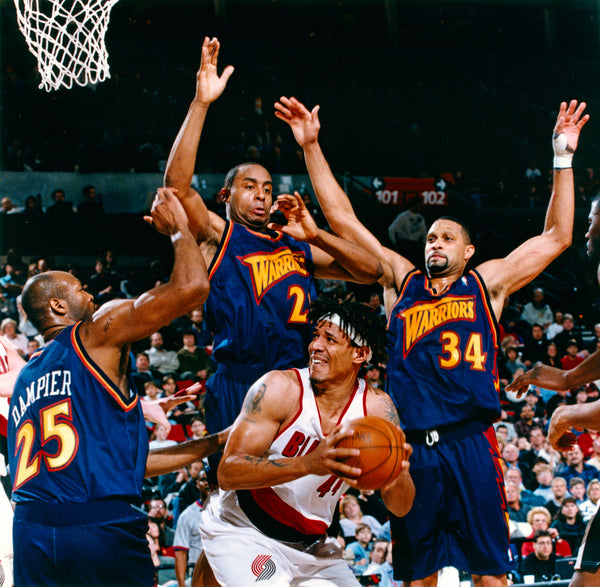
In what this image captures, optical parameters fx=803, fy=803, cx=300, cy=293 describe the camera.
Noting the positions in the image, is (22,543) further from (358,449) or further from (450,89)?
(450,89)

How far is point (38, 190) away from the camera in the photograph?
1216 cm

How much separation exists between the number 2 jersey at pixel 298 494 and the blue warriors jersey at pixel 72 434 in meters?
0.59

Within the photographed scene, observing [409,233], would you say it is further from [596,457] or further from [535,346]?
[596,457]

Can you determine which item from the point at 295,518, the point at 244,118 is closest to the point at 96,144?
the point at 244,118

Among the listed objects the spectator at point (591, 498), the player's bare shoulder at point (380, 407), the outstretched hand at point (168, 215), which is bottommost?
the spectator at point (591, 498)

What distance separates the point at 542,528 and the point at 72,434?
227 inches

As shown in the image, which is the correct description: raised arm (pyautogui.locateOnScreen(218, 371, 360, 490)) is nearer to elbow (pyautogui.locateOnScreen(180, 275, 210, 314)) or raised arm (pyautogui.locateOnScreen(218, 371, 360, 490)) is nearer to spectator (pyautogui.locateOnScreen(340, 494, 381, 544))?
elbow (pyautogui.locateOnScreen(180, 275, 210, 314))

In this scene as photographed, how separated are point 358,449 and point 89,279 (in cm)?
875

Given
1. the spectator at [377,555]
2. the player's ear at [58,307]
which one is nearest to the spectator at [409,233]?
the spectator at [377,555]

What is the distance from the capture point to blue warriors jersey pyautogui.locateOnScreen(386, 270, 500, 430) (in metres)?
4.20

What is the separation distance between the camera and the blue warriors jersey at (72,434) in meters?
3.22

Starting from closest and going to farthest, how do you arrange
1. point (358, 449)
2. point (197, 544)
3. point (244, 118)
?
point (358, 449) < point (197, 544) < point (244, 118)

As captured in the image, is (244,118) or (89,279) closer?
(89,279)

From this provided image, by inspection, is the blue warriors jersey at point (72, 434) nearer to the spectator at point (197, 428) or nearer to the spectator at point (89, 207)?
the spectator at point (197, 428)
